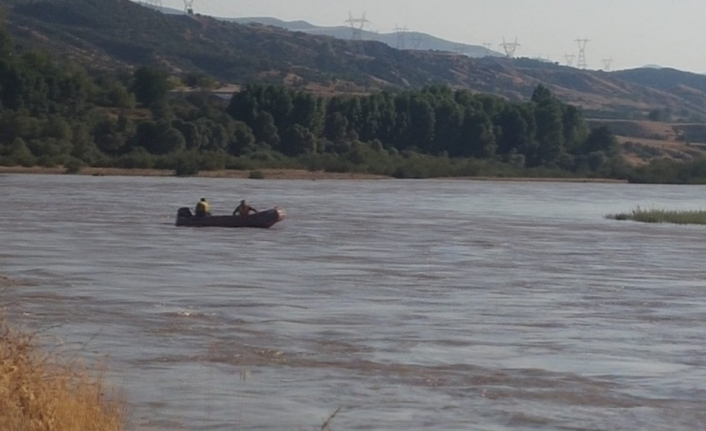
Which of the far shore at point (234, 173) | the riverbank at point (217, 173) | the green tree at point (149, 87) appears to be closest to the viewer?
the riverbank at point (217, 173)

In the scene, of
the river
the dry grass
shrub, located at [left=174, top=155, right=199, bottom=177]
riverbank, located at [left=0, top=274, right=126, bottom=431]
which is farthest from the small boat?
shrub, located at [left=174, top=155, right=199, bottom=177]

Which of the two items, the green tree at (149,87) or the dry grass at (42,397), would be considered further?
the green tree at (149,87)

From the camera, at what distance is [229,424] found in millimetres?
15156

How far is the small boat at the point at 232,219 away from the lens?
45.2 meters

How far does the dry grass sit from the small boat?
1232 inches

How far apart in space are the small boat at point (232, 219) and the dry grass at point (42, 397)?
31.3 meters

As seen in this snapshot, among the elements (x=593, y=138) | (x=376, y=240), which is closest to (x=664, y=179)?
(x=593, y=138)

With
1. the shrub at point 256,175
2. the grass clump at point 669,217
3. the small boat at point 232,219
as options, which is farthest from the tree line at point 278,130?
the small boat at point 232,219

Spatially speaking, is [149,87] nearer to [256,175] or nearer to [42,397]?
[256,175]

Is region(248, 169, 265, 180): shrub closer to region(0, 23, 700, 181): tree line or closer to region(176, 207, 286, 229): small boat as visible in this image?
region(0, 23, 700, 181): tree line

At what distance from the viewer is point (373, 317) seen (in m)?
24.2

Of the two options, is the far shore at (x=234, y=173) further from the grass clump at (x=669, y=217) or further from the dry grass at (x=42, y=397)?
the dry grass at (x=42, y=397)

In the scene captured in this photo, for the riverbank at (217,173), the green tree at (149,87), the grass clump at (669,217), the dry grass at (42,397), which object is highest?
the green tree at (149,87)

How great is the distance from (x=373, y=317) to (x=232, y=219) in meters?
21.8
